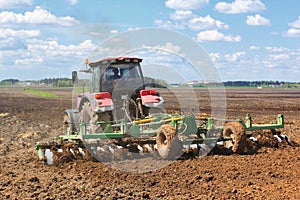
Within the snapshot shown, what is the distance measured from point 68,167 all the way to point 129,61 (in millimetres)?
2936

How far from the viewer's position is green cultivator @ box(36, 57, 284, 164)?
9.34 metres

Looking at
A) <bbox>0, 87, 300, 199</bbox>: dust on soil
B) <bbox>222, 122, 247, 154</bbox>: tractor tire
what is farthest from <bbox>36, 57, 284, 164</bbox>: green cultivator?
<bbox>0, 87, 300, 199</bbox>: dust on soil

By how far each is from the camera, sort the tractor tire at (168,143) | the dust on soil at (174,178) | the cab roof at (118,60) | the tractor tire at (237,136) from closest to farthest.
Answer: the dust on soil at (174,178) → the tractor tire at (168,143) → the tractor tire at (237,136) → the cab roof at (118,60)

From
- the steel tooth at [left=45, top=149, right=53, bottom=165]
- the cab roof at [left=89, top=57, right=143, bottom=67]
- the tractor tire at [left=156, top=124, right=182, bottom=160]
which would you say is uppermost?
the cab roof at [left=89, top=57, right=143, bottom=67]

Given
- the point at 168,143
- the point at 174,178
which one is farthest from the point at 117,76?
the point at 174,178

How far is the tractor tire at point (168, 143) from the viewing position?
885 centimetres

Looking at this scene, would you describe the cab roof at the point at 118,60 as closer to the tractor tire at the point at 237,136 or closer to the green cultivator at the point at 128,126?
the green cultivator at the point at 128,126

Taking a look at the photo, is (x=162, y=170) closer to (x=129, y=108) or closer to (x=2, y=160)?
(x=129, y=108)

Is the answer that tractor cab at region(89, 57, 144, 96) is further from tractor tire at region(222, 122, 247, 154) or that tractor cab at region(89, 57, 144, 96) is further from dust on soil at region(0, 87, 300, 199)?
tractor tire at region(222, 122, 247, 154)

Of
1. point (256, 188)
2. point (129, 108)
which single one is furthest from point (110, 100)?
point (256, 188)

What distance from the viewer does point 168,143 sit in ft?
29.1

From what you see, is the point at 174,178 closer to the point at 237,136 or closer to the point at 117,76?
the point at 237,136

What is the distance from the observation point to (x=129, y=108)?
34.4 ft

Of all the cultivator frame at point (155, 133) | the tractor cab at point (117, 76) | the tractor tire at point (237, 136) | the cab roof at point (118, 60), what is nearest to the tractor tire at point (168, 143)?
the cultivator frame at point (155, 133)
